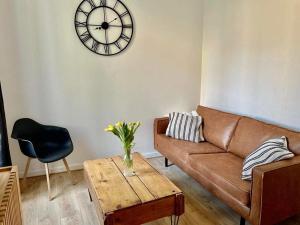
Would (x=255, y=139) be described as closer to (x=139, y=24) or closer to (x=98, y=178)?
(x=98, y=178)

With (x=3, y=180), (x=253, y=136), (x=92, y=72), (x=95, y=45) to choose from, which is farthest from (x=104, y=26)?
(x=3, y=180)

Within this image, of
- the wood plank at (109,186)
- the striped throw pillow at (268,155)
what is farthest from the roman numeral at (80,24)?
the striped throw pillow at (268,155)

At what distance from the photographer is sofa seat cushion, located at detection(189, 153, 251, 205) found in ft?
6.22

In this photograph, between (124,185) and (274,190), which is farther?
(124,185)

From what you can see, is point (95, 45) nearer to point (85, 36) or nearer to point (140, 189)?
point (85, 36)

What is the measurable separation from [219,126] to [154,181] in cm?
131

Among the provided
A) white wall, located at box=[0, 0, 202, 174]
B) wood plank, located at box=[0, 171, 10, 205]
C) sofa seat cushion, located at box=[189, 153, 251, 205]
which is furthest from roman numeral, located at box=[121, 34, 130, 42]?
wood plank, located at box=[0, 171, 10, 205]

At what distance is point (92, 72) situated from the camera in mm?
3176

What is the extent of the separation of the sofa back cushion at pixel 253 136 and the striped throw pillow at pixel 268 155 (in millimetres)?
86

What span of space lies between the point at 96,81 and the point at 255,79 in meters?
1.97

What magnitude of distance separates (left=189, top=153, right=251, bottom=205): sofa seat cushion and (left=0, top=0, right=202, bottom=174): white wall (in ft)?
4.24

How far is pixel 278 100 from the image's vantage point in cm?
258

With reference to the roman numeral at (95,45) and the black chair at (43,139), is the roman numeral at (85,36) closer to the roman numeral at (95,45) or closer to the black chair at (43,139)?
the roman numeral at (95,45)

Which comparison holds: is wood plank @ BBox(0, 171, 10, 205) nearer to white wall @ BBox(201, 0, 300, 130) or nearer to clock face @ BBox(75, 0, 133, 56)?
clock face @ BBox(75, 0, 133, 56)
